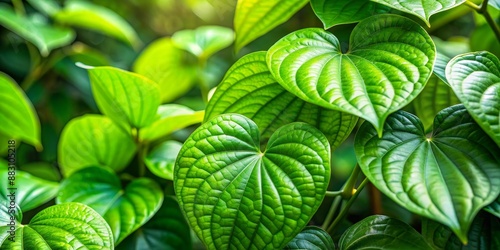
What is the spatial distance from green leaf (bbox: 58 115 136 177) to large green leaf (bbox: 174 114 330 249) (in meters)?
0.40

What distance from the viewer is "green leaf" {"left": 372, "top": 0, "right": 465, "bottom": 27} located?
1.90 ft

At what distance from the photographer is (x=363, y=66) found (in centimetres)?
59

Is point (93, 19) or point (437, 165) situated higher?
point (437, 165)

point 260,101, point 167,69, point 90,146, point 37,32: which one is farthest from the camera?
point 167,69

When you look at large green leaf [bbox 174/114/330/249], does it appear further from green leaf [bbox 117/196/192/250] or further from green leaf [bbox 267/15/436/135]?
green leaf [bbox 117/196/192/250]

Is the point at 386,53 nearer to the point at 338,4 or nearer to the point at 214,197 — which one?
the point at 338,4

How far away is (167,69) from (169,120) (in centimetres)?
48

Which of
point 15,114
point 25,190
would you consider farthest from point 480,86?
point 15,114

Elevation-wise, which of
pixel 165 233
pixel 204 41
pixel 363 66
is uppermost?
pixel 363 66

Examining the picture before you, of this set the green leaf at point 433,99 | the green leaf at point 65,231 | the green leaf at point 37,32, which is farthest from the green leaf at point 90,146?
the green leaf at point 433,99

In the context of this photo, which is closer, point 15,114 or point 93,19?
point 15,114

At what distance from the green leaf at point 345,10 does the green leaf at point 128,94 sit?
0.30 meters

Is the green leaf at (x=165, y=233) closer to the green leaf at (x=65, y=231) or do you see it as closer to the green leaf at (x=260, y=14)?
the green leaf at (x=65, y=231)

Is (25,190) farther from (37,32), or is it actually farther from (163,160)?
(37,32)
